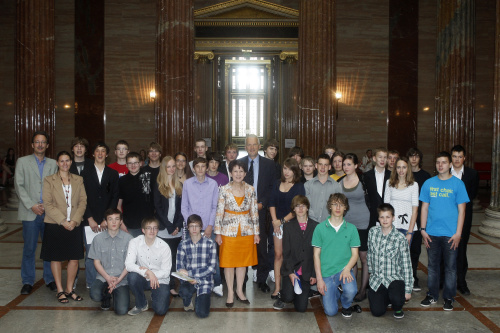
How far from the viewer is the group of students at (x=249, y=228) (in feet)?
18.1

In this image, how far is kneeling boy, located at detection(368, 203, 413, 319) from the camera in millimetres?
5359

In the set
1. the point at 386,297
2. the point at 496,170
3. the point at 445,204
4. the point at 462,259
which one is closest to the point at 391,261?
the point at 386,297

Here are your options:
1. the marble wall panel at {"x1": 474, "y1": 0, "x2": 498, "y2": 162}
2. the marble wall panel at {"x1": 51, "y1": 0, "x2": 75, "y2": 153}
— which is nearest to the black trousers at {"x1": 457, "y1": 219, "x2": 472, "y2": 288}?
the marble wall panel at {"x1": 474, "y1": 0, "x2": 498, "y2": 162}

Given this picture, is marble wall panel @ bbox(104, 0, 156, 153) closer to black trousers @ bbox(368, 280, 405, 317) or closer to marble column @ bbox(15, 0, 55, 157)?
marble column @ bbox(15, 0, 55, 157)

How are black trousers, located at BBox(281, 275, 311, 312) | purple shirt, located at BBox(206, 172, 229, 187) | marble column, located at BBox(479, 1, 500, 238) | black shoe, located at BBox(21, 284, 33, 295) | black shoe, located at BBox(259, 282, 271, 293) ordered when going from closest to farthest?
black trousers, located at BBox(281, 275, 311, 312), black shoe, located at BBox(21, 284, 33, 295), black shoe, located at BBox(259, 282, 271, 293), purple shirt, located at BBox(206, 172, 229, 187), marble column, located at BBox(479, 1, 500, 238)

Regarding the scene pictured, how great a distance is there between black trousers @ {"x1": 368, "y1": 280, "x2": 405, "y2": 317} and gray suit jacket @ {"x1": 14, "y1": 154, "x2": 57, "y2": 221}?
451 centimetres

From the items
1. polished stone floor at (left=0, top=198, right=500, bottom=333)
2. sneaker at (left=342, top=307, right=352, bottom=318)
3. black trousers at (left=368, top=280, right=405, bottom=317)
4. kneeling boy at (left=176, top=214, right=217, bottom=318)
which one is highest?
kneeling boy at (left=176, top=214, right=217, bottom=318)

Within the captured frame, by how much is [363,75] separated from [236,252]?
1483 cm

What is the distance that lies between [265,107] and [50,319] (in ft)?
49.8

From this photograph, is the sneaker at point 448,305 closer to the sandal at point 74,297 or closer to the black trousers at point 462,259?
the black trousers at point 462,259

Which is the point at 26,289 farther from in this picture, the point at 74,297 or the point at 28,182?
the point at 28,182

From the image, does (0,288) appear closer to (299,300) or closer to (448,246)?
(299,300)

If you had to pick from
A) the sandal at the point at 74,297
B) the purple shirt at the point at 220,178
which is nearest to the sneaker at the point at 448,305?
the purple shirt at the point at 220,178

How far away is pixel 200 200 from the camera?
618 centimetres
